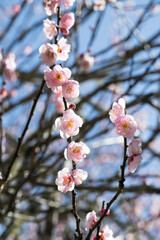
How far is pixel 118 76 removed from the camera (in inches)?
125

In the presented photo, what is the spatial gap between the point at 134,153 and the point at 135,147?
1.2 inches

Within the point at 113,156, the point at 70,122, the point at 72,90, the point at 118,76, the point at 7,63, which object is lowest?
the point at 113,156

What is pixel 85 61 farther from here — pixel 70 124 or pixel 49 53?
pixel 70 124

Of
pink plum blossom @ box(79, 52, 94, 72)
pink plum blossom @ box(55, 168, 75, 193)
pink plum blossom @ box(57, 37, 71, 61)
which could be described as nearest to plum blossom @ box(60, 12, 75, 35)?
pink plum blossom @ box(57, 37, 71, 61)

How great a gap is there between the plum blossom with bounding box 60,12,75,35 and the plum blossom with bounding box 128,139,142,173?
664 mm

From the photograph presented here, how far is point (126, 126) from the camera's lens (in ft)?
3.86

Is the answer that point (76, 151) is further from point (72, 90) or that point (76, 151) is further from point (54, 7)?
point (54, 7)

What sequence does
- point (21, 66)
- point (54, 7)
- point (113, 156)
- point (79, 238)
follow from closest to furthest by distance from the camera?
point (79, 238) → point (54, 7) → point (21, 66) → point (113, 156)

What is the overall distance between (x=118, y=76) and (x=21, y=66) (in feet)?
3.93

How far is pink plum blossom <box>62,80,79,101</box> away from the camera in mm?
1238

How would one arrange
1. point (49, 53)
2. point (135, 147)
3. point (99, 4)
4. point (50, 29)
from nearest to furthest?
point (135, 147), point (49, 53), point (50, 29), point (99, 4)

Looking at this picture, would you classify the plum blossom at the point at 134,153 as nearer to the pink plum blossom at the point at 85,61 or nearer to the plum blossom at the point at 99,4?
the pink plum blossom at the point at 85,61

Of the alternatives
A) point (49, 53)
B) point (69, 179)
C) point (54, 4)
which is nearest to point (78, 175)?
point (69, 179)

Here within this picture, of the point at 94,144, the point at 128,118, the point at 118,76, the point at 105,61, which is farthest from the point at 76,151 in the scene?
the point at 105,61
